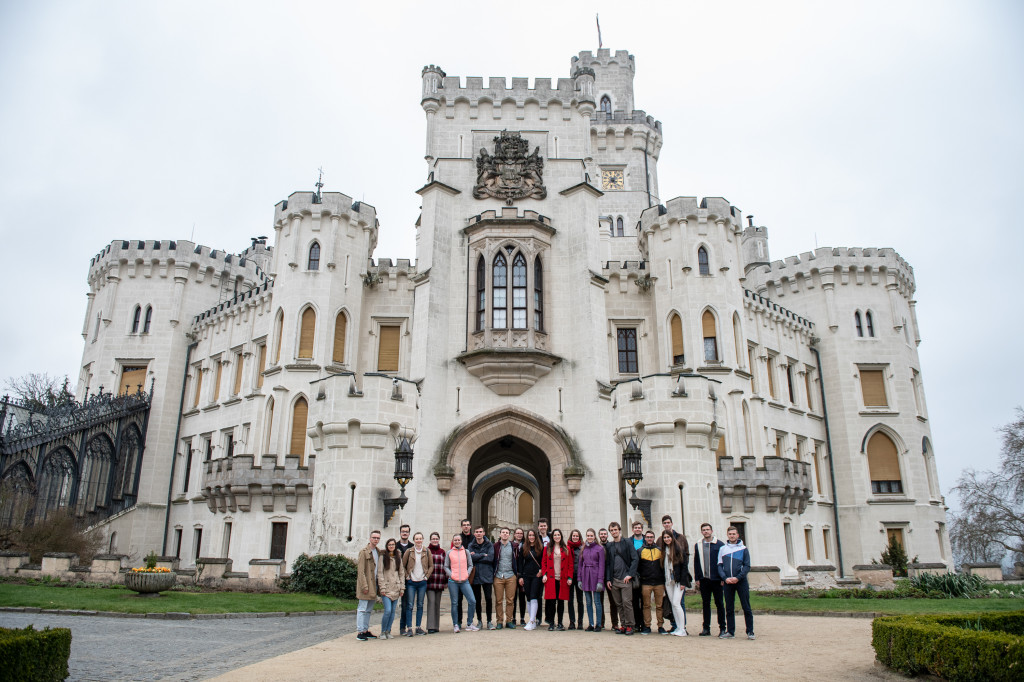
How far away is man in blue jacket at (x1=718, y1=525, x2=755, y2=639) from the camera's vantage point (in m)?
11.8

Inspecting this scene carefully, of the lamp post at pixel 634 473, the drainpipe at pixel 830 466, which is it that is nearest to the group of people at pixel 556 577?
the lamp post at pixel 634 473

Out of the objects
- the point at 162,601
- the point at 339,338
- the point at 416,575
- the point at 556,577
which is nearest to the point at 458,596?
the point at 416,575

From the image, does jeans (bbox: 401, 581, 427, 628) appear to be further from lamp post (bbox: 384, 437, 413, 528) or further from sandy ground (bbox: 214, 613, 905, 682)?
lamp post (bbox: 384, 437, 413, 528)

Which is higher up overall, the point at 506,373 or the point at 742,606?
the point at 506,373

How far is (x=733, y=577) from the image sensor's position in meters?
11.8

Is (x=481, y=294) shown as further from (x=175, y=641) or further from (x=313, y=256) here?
(x=175, y=641)

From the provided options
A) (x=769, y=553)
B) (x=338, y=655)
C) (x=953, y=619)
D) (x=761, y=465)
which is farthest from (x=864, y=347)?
(x=338, y=655)

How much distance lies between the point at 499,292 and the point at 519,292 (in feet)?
2.37

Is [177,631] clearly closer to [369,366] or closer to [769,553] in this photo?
[369,366]

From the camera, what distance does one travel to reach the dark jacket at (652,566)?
41.9 ft

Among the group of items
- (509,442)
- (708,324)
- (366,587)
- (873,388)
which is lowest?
(366,587)

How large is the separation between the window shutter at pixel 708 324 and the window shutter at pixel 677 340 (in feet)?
3.09

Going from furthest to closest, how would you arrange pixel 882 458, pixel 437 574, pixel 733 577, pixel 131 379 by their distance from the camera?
pixel 131 379 → pixel 882 458 → pixel 437 574 → pixel 733 577

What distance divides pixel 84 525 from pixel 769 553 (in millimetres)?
28533
